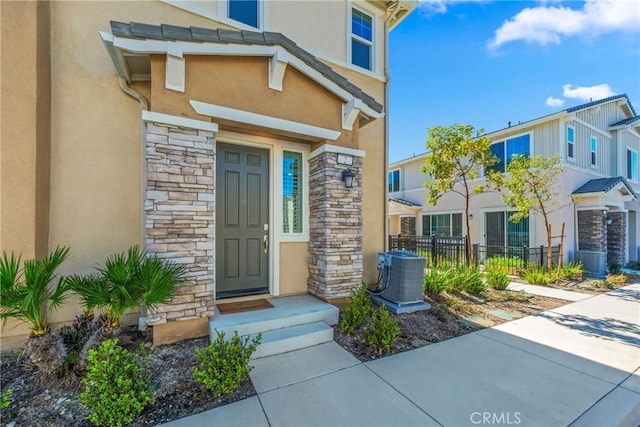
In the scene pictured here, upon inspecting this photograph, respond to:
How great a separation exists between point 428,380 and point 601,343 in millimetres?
3183

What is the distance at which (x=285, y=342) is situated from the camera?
3520 mm

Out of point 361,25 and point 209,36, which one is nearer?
point 209,36

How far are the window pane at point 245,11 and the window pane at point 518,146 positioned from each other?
10.9m

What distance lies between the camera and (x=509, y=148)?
1170cm

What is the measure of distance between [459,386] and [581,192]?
11.7 meters

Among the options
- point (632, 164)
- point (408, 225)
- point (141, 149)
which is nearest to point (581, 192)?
point (632, 164)

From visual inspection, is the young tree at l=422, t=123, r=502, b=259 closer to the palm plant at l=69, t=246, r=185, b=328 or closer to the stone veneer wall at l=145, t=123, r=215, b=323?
the stone veneer wall at l=145, t=123, r=215, b=323

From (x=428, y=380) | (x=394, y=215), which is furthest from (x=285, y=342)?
(x=394, y=215)

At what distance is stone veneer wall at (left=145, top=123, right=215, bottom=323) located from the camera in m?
3.39

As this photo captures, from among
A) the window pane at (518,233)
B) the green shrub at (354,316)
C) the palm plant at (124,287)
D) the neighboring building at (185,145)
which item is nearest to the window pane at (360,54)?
the neighboring building at (185,145)

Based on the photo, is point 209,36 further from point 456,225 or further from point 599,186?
point 599,186

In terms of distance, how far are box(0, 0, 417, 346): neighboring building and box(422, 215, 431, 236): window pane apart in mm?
11199

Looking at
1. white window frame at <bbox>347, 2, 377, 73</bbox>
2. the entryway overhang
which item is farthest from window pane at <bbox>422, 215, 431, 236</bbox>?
the entryway overhang

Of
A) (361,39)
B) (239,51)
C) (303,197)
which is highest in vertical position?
(361,39)
